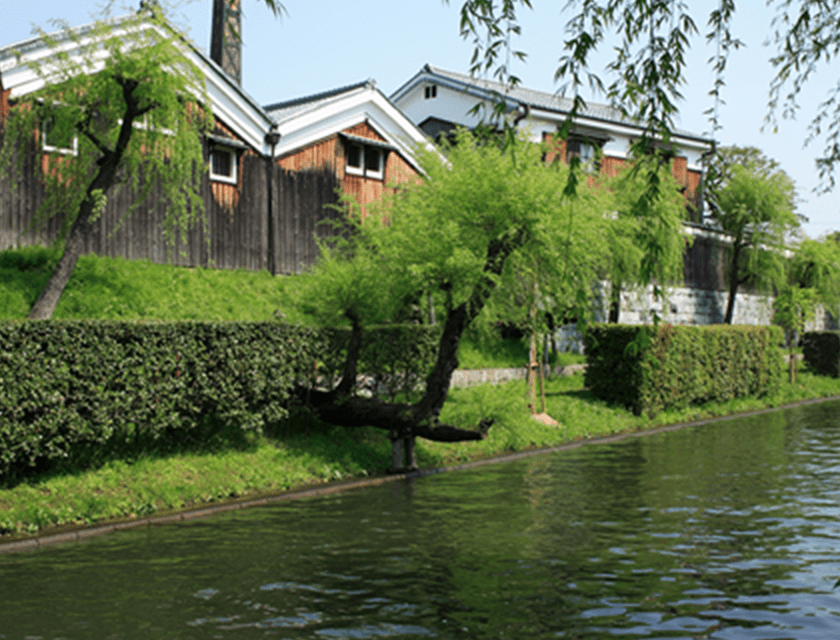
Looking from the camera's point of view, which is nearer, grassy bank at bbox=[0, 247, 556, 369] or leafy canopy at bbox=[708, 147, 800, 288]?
grassy bank at bbox=[0, 247, 556, 369]

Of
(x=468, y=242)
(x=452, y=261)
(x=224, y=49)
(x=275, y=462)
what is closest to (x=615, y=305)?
(x=224, y=49)

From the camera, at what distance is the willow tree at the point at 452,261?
14.0m

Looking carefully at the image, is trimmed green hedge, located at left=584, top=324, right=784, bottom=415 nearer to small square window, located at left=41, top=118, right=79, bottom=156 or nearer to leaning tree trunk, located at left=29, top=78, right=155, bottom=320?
leaning tree trunk, located at left=29, top=78, right=155, bottom=320

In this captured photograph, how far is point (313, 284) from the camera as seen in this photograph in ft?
49.3

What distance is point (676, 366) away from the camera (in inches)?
902

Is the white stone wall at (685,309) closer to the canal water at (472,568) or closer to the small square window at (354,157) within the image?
the small square window at (354,157)

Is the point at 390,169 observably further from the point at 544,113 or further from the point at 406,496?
the point at 406,496

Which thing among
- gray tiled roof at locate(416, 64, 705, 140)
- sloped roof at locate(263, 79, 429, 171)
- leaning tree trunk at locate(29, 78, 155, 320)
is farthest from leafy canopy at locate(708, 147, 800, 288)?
leaning tree trunk at locate(29, 78, 155, 320)

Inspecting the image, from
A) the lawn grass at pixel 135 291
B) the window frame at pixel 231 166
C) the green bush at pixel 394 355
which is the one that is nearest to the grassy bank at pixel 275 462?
the green bush at pixel 394 355

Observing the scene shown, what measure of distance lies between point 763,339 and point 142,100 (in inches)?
881

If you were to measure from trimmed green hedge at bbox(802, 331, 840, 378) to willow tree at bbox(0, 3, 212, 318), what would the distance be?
96.4 feet

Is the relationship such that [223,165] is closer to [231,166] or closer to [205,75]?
[231,166]

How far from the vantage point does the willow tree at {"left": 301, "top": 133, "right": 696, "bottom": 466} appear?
1395 centimetres

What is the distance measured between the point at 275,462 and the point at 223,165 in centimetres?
1128
